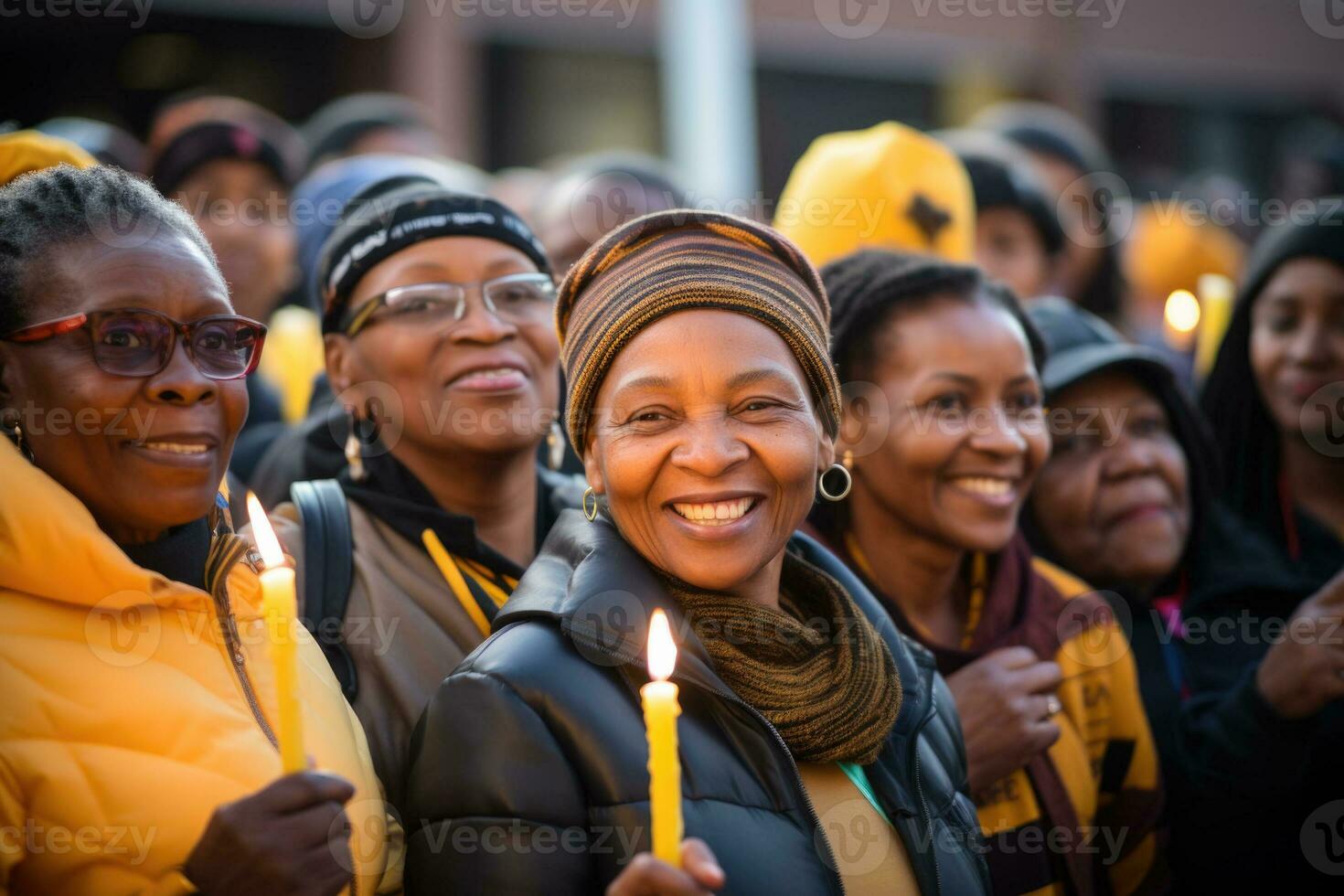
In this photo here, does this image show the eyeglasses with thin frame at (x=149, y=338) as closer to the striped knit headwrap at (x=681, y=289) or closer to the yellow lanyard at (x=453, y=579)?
the striped knit headwrap at (x=681, y=289)

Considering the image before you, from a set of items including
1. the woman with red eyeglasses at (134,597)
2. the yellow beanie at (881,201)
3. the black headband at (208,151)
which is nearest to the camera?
the woman with red eyeglasses at (134,597)

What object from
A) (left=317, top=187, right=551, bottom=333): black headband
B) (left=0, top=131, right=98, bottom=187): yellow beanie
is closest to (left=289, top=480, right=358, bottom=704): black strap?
(left=317, top=187, right=551, bottom=333): black headband

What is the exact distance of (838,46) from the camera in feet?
50.6

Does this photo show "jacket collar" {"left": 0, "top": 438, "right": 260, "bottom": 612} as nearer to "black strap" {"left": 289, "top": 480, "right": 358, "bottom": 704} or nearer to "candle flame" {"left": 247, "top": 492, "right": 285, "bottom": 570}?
"candle flame" {"left": 247, "top": 492, "right": 285, "bottom": 570}

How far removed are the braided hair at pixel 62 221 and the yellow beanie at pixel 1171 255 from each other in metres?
5.76

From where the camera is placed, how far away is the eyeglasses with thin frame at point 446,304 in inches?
128

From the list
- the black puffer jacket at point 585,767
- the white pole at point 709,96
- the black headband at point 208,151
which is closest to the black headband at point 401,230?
the black puffer jacket at point 585,767

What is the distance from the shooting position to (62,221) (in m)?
2.29

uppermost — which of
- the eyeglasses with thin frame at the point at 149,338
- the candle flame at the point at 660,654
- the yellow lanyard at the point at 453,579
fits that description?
the eyeglasses with thin frame at the point at 149,338

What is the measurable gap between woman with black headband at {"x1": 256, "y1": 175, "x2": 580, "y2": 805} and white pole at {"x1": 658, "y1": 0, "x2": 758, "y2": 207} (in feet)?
23.2

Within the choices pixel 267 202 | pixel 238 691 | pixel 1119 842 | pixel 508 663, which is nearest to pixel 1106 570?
pixel 1119 842

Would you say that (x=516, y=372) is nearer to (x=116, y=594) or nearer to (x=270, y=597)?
(x=116, y=594)

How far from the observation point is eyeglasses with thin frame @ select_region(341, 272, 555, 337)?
326cm

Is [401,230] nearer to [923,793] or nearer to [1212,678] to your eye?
[923,793]
